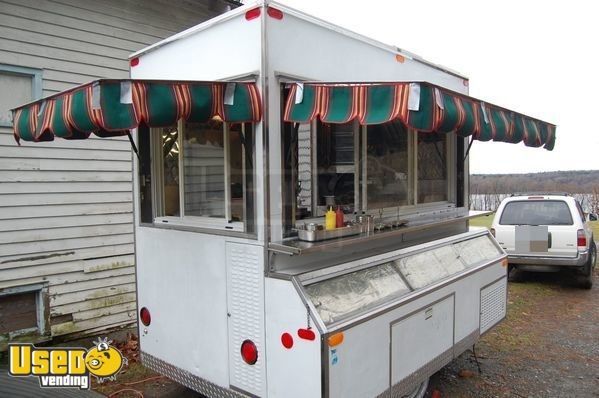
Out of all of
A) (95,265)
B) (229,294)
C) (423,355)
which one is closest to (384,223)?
(423,355)

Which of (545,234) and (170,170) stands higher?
(170,170)

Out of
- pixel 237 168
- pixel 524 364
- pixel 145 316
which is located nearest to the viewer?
pixel 237 168

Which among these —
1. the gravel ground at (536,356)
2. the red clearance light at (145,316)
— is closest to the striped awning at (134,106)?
the red clearance light at (145,316)

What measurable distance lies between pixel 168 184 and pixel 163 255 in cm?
61

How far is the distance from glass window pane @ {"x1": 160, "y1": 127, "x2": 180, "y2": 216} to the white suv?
20.6 ft

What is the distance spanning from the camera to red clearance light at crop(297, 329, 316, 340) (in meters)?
2.51

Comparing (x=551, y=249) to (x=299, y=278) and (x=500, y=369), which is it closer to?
(x=500, y=369)

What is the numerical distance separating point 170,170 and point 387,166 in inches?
78.2

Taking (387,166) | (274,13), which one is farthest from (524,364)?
(274,13)

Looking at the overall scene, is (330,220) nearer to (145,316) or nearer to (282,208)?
(282,208)

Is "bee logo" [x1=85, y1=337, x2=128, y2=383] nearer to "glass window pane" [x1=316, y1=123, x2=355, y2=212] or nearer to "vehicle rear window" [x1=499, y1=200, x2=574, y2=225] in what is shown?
"glass window pane" [x1=316, y1=123, x2=355, y2=212]

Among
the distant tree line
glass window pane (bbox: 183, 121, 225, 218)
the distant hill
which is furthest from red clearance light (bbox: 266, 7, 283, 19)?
the distant hill

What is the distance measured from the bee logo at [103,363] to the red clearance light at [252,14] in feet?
10.8

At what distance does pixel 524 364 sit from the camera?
477 centimetres
